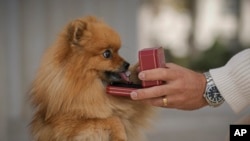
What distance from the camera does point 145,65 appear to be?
3.00ft

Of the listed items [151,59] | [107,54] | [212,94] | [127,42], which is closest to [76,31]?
[107,54]

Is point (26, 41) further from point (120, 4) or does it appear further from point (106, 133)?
point (106, 133)

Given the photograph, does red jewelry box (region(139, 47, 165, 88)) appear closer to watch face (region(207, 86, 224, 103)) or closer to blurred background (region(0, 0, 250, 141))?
watch face (region(207, 86, 224, 103))

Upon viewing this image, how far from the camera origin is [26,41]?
83.5 inches

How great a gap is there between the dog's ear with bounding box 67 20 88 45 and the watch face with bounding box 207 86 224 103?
335 millimetres

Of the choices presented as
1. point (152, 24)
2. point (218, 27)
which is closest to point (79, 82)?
point (152, 24)

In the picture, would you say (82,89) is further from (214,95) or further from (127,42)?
(127,42)

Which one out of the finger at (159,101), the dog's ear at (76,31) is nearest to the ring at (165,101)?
the finger at (159,101)

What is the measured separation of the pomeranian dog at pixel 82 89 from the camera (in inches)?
37.2

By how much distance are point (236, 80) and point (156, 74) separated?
0.20 m

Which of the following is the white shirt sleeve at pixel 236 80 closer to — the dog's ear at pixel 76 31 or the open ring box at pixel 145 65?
the open ring box at pixel 145 65

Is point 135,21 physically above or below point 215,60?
above

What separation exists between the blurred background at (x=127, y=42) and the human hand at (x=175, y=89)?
1.63ft

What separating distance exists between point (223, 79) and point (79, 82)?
1.13ft
